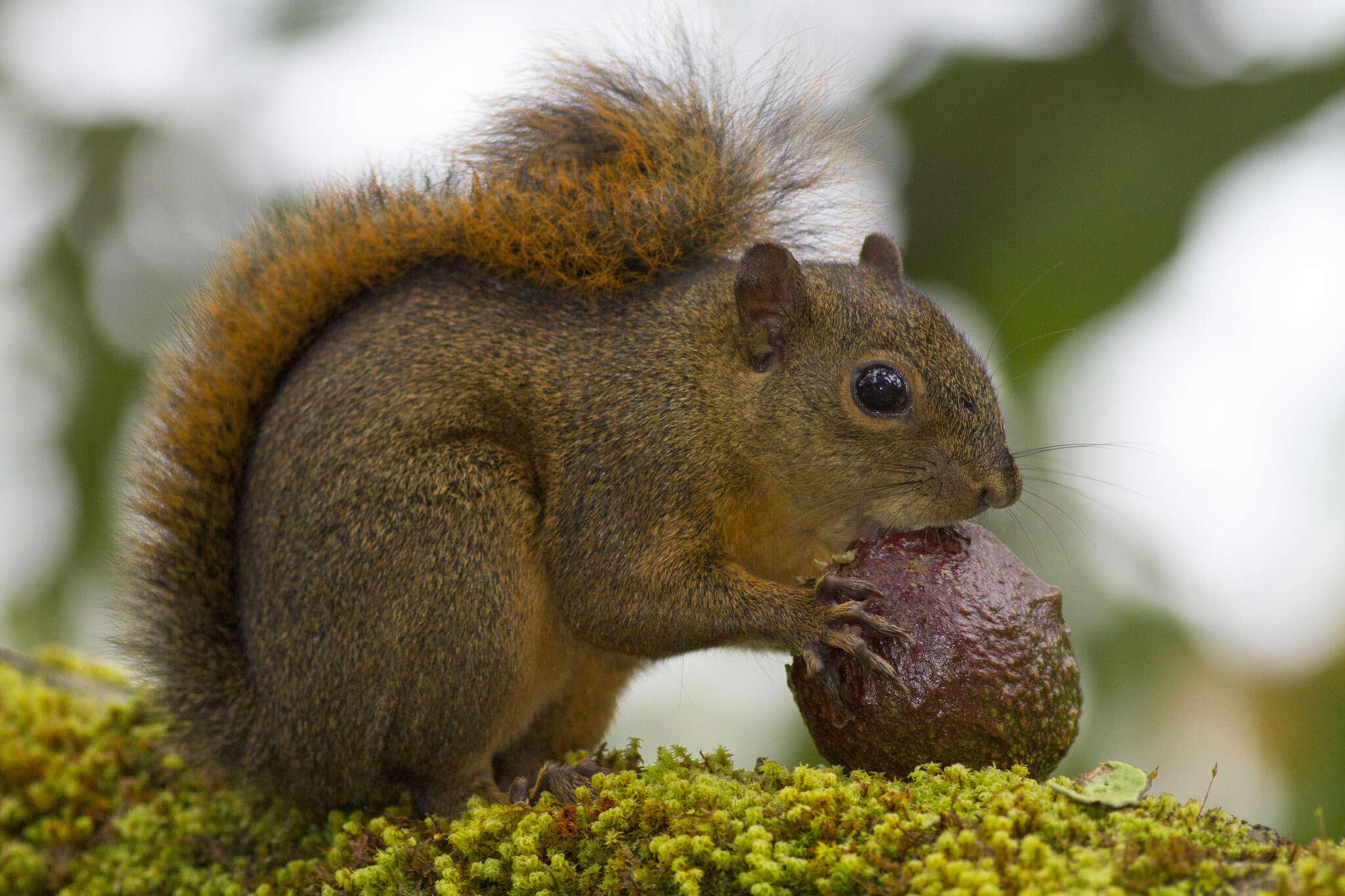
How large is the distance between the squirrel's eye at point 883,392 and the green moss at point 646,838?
2.86ft

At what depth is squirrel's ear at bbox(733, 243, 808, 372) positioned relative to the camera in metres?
2.62

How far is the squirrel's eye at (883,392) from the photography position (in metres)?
2.51

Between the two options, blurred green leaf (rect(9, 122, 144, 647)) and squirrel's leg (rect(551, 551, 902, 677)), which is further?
blurred green leaf (rect(9, 122, 144, 647))

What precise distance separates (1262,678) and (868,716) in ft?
9.15

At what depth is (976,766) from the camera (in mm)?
2078

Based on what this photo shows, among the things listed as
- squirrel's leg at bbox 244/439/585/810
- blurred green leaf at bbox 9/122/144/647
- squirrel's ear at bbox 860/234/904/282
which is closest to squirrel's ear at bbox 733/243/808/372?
squirrel's ear at bbox 860/234/904/282

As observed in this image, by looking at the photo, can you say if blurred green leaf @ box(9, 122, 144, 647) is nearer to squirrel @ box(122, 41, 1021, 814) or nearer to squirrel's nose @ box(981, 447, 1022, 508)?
squirrel @ box(122, 41, 1021, 814)

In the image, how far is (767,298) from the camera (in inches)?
104

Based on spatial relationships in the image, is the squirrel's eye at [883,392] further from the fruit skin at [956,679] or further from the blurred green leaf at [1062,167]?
the blurred green leaf at [1062,167]

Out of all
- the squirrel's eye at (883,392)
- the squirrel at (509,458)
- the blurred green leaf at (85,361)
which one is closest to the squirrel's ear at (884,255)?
the squirrel at (509,458)

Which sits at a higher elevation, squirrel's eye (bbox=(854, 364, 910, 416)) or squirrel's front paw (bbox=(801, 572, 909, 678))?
squirrel's eye (bbox=(854, 364, 910, 416))

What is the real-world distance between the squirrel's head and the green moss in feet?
2.15

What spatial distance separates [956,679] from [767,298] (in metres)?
1.08

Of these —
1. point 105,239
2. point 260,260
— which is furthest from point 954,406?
point 105,239
